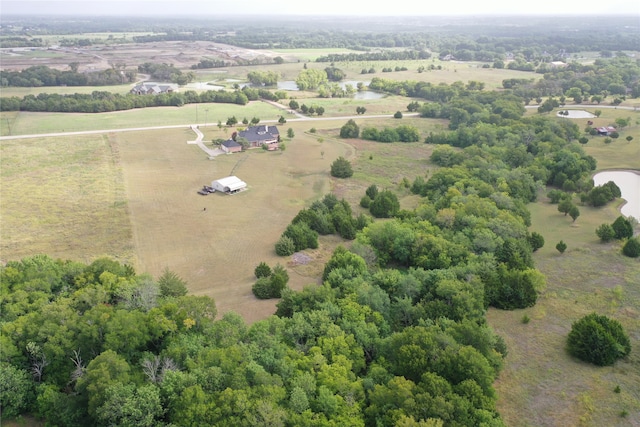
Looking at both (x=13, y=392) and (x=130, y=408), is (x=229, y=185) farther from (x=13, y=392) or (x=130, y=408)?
(x=130, y=408)

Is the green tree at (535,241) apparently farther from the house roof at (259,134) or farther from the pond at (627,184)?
the house roof at (259,134)

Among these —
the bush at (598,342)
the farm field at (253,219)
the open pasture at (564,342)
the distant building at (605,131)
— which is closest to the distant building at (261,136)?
the farm field at (253,219)

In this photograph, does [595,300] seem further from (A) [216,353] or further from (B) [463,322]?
(A) [216,353]

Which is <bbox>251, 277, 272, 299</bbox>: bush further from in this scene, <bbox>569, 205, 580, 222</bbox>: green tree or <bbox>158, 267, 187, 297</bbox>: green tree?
<bbox>569, 205, 580, 222</bbox>: green tree

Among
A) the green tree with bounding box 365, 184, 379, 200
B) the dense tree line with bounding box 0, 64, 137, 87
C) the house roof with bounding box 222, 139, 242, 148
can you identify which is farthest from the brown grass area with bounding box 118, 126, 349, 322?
the dense tree line with bounding box 0, 64, 137, 87

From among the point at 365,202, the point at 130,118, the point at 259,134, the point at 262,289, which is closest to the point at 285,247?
the point at 262,289

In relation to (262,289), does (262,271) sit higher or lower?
higher

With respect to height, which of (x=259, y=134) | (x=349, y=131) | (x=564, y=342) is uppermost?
(x=259, y=134)
